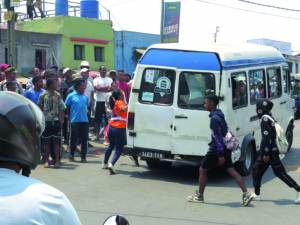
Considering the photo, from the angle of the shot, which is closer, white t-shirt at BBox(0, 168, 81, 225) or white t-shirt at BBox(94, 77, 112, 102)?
white t-shirt at BBox(0, 168, 81, 225)

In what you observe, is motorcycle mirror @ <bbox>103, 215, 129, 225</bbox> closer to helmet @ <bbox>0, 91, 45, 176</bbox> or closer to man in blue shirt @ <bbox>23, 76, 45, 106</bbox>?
helmet @ <bbox>0, 91, 45, 176</bbox>

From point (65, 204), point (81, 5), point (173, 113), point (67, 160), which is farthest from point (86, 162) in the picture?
point (81, 5)

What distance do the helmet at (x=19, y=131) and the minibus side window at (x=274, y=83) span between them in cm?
881

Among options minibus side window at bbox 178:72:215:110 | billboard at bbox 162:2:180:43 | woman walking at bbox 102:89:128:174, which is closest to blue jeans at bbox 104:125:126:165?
woman walking at bbox 102:89:128:174

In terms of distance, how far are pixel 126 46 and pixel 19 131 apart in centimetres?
3578

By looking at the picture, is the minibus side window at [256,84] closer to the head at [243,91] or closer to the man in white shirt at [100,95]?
the head at [243,91]

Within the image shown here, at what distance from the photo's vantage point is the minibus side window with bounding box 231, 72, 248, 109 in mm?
8048

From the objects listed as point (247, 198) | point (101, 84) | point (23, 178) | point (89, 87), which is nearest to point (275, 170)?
point (247, 198)

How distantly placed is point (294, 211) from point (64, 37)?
2869cm

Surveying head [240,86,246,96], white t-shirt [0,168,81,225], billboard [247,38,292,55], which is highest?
billboard [247,38,292,55]

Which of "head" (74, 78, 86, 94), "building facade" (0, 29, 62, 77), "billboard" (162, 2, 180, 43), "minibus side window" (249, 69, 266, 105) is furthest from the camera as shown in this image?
"building facade" (0, 29, 62, 77)

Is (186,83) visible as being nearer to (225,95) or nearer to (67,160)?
(225,95)

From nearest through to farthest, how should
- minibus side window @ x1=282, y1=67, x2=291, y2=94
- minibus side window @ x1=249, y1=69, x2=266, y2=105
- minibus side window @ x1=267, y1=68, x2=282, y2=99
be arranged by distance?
1. minibus side window @ x1=249, y1=69, x2=266, y2=105
2. minibus side window @ x1=267, y1=68, x2=282, y2=99
3. minibus side window @ x1=282, y1=67, x2=291, y2=94

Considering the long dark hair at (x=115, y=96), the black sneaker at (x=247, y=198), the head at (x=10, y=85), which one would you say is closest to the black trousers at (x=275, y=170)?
the black sneaker at (x=247, y=198)
